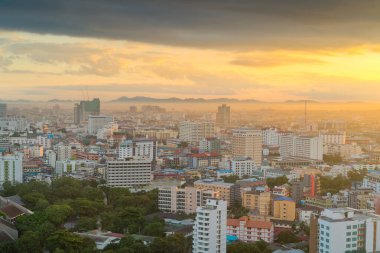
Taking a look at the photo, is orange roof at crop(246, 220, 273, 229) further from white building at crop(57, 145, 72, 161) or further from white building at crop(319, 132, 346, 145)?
white building at crop(319, 132, 346, 145)

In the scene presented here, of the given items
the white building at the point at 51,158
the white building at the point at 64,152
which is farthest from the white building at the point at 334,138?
the white building at the point at 51,158

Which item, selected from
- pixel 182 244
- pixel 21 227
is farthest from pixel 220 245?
pixel 21 227

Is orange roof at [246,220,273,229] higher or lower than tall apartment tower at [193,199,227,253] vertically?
lower

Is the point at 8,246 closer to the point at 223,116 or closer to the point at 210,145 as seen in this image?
the point at 210,145

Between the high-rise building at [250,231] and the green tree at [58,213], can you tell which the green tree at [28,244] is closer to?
the green tree at [58,213]

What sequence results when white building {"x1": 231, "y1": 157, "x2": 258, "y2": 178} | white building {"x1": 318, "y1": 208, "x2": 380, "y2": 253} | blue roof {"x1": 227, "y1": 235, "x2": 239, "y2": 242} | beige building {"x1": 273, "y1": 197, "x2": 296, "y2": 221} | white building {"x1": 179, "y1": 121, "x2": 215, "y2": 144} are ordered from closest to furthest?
white building {"x1": 318, "y1": 208, "x2": 380, "y2": 253}
blue roof {"x1": 227, "y1": 235, "x2": 239, "y2": 242}
beige building {"x1": 273, "y1": 197, "x2": 296, "y2": 221}
white building {"x1": 231, "y1": 157, "x2": 258, "y2": 178}
white building {"x1": 179, "y1": 121, "x2": 215, "y2": 144}

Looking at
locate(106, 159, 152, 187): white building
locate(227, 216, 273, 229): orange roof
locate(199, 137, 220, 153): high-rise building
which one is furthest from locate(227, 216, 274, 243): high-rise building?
locate(199, 137, 220, 153): high-rise building

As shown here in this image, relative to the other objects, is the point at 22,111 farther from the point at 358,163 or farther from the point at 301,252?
the point at 301,252
